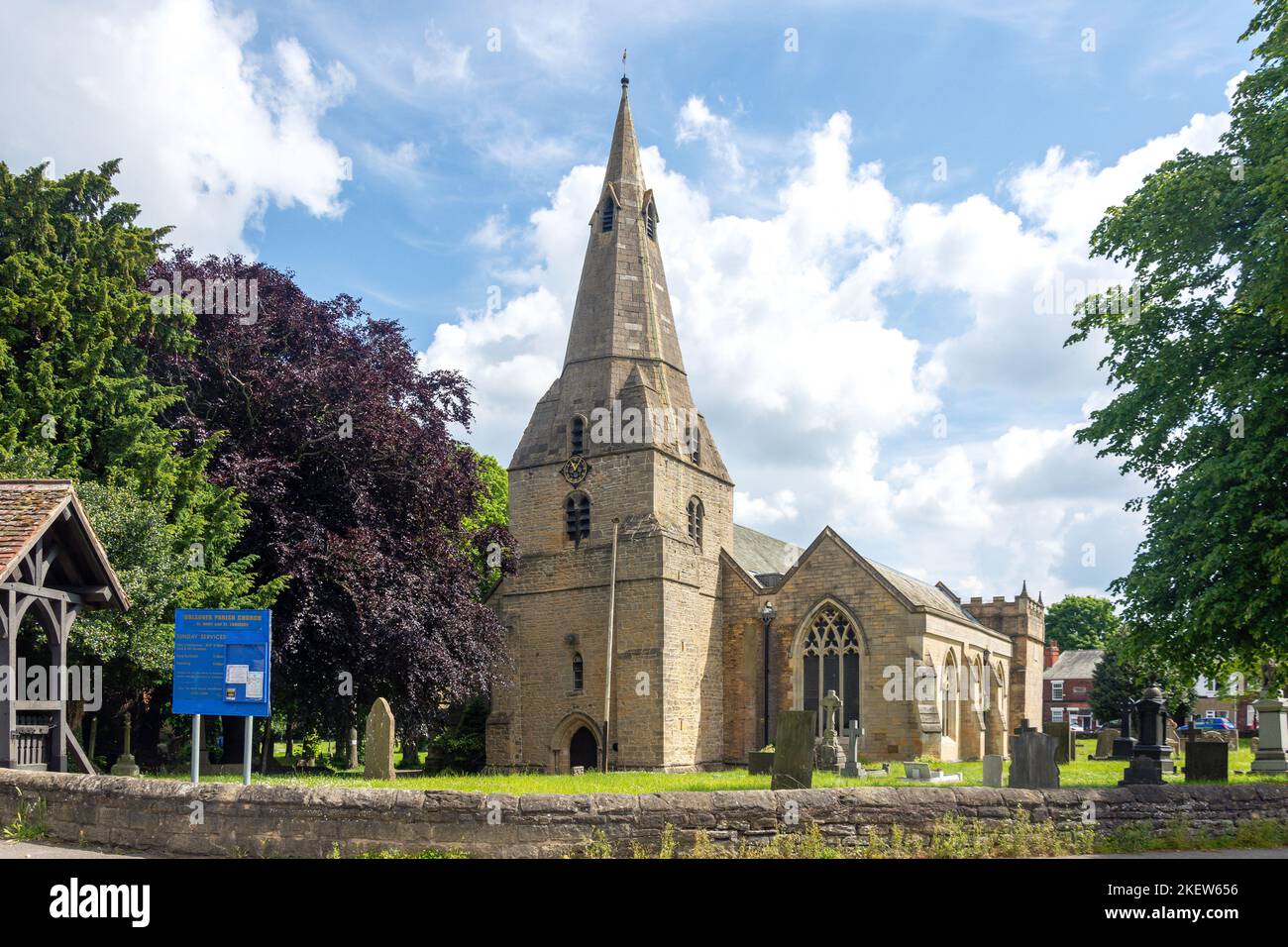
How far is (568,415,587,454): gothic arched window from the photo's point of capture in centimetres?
3431

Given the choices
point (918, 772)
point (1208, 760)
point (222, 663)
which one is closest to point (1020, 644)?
point (918, 772)

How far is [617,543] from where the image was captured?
32.5m

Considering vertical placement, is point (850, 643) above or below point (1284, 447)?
below

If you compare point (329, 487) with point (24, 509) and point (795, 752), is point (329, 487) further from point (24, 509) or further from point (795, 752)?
point (795, 752)

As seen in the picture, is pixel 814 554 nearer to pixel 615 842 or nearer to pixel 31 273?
pixel 31 273

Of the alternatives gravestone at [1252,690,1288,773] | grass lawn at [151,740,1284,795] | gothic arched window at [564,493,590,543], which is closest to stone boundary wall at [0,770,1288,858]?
grass lawn at [151,740,1284,795]

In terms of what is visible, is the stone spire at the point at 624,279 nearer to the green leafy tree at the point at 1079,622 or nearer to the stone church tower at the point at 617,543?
the stone church tower at the point at 617,543

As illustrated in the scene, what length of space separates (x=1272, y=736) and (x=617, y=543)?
18.1m

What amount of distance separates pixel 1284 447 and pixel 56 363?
21.1m

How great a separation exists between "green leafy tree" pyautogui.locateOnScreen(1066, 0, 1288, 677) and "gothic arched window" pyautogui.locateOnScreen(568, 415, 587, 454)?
60.5ft

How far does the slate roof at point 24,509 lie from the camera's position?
40.1ft

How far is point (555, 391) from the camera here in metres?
36.1

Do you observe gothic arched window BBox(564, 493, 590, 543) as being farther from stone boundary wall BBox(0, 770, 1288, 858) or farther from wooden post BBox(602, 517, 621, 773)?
stone boundary wall BBox(0, 770, 1288, 858)
